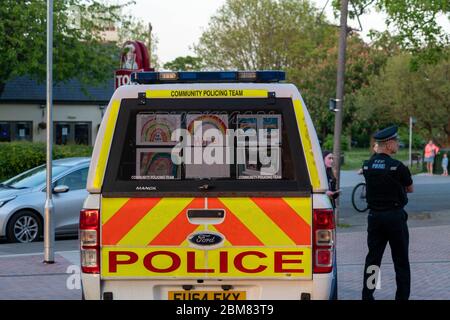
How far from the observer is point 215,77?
21.7 ft

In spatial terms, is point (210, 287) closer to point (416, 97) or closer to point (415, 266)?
point (415, 266)

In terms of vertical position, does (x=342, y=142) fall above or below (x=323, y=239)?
below

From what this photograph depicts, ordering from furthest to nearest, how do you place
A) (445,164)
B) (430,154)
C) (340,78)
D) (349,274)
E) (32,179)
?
(430,154)
(445,164)
(340,78)
(32,179)
(349,274)

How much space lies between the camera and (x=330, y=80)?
56750 mm

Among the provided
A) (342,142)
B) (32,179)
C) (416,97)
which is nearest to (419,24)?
(32,179)

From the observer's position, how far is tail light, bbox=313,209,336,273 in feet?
19.6

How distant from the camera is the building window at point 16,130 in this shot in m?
47.3

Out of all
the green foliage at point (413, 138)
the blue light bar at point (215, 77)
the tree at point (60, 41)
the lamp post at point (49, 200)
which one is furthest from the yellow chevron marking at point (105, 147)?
the green foliage at point (413, 138)

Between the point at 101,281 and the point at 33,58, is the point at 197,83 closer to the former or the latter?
the point at 101,281

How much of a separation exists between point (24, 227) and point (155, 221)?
9382 millimetres

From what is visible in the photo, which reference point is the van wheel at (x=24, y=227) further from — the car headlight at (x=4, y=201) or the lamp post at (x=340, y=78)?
the lamp post at (x=340, y=78)

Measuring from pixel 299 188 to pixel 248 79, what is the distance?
1046 mm

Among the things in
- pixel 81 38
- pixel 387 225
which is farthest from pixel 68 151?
pixel 387 225

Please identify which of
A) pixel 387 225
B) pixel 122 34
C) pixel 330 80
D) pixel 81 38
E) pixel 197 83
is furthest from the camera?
pixel 330 80
